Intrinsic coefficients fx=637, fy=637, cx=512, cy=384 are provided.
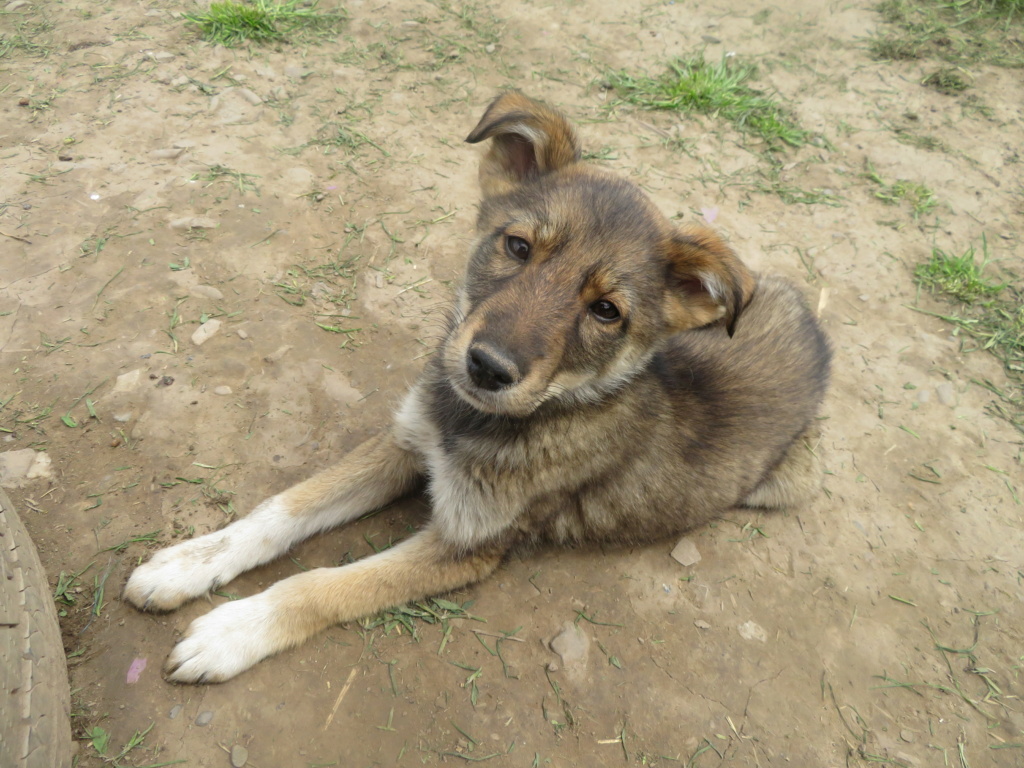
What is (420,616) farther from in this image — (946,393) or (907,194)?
(907,194)

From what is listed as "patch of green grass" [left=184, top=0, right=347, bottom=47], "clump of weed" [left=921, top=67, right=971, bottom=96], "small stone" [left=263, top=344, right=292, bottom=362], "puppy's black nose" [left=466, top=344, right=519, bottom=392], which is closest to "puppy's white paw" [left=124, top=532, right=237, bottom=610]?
"small stone" [left=263, top=344, right=292, bottom=362]

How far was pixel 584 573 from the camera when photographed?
154 inches

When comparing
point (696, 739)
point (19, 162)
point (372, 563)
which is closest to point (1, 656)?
point (372, 563)

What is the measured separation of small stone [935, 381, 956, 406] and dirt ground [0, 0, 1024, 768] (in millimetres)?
68

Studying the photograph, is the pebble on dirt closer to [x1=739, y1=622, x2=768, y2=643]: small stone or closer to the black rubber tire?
the black rubber tire

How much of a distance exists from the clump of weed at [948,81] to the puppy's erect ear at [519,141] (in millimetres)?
6879

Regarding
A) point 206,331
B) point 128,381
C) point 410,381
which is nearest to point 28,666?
point 128,381

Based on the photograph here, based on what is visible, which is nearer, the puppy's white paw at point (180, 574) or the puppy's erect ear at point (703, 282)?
the puppy's erect ear at point (703, 282)

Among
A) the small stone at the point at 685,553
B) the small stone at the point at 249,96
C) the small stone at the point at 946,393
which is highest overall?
the small stone at the point at 249,96

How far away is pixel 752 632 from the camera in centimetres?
379

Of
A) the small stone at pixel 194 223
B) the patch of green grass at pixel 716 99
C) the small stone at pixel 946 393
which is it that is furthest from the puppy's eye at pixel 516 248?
the patch of green grass at pixel 716 99

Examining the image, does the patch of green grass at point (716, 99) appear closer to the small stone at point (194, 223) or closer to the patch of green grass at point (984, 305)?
the patch of green grass at point (984, 305)

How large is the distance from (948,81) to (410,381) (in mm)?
7843

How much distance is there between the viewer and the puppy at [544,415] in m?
3.05
